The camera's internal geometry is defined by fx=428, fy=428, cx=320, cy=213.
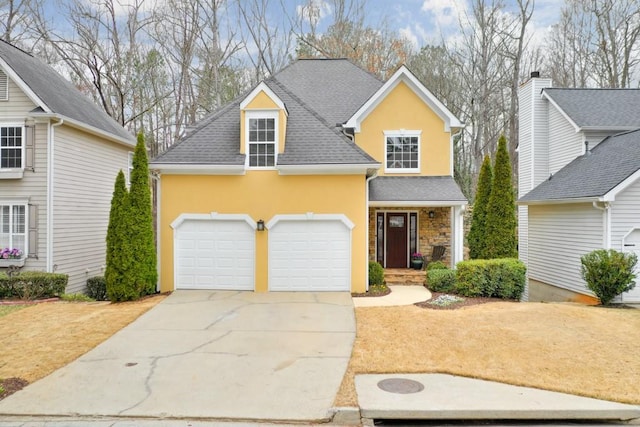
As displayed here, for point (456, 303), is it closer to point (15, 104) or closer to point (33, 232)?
point (33, 232)

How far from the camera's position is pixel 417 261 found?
1493cm

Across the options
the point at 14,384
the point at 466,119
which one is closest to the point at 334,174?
the point at 14,384

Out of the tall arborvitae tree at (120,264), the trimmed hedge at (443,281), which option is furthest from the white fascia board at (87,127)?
the trimmed hedge at (443,281)

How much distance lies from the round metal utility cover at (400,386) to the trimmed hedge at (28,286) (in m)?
10.1

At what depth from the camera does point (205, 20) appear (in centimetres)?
2359

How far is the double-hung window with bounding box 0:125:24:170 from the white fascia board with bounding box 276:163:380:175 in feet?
27.3

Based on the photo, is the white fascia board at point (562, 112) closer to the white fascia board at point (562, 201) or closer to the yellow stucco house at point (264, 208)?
the white fascia board at point (562, 201)

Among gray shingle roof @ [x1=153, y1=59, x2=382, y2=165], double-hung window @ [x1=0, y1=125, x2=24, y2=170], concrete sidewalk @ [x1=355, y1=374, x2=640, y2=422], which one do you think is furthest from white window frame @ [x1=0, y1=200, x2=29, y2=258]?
concrete sidewalk @ [x1=355, y1=374, x2=640, y2=422]

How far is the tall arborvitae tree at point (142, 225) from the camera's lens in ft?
37.1

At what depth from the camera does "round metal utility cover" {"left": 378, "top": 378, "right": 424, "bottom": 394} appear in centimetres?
568

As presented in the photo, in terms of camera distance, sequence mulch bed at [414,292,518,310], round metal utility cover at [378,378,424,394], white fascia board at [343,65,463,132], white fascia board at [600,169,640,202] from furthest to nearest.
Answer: white fascia board at [343,65,463,132]
white fascia board at [600,169,640,202]
mulch bed at [414,292,518,310]
round metal utility cover at [378,378,424,394]

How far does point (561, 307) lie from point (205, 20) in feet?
72.6

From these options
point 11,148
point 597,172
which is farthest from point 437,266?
point 11,148

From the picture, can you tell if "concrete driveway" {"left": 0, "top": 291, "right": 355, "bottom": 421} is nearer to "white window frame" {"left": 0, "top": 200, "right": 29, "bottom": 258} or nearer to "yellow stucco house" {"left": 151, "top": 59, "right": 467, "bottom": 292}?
"yellow stucco house" {"left": 151, "top": 59, "right": 467, "bottom": 292}
